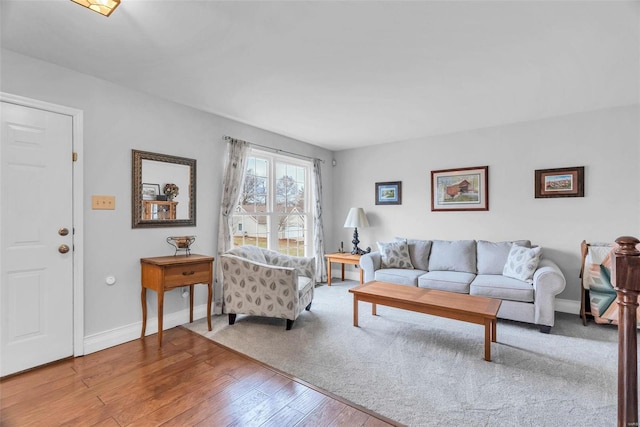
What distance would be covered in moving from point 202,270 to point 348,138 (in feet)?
9.66

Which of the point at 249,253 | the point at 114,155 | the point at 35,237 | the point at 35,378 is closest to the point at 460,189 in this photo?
the point at 249,253

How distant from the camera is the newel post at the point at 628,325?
92 centimetres

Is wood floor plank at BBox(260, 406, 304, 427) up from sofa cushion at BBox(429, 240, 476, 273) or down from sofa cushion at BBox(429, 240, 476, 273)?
down

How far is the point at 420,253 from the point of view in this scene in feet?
13.9

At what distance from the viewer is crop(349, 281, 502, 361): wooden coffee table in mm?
2387

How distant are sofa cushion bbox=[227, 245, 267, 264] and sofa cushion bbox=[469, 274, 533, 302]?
2471mm

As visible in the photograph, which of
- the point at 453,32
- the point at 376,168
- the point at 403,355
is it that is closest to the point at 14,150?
the point at 453,32

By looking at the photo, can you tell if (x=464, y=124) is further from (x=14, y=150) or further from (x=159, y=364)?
(x=14, y=150)

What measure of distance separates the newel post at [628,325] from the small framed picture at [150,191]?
3.39m

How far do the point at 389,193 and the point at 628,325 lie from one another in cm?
407

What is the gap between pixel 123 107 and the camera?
2.79 m

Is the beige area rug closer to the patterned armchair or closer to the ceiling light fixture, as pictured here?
the patterned armchair

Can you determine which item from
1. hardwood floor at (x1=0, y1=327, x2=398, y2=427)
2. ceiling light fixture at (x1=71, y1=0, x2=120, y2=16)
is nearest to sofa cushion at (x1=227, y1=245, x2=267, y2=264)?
hardwood floor at (x1=0, y1=327, x2=398, y2=427)

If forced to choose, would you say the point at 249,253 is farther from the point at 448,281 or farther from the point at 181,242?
the point at 448,281
